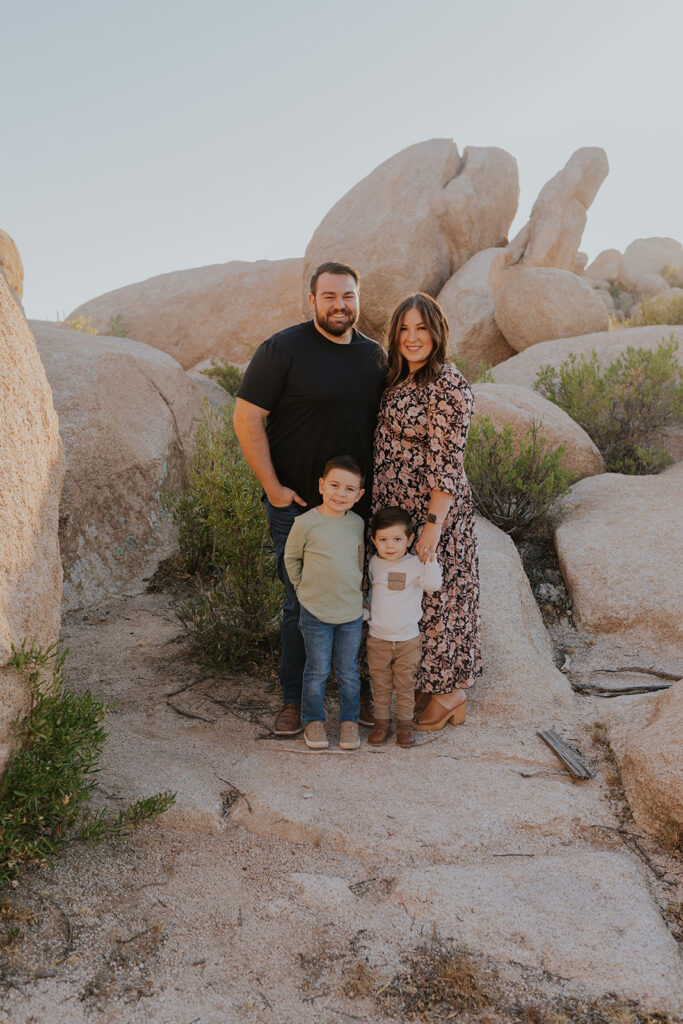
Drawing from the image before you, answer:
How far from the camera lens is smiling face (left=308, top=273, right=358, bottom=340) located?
12.7 ft

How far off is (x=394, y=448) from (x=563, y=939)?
2224mm

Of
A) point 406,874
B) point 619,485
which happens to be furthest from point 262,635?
point 619,485

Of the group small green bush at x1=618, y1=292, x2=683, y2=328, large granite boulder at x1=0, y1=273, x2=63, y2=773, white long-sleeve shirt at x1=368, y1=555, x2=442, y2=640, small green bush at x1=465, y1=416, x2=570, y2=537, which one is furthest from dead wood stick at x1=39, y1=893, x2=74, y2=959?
small green bush at x1=618, y1=292, x2=683, y2=328

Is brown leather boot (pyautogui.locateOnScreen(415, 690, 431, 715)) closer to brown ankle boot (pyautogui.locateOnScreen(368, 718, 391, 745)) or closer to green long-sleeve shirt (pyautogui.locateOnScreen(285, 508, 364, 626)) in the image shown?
brown ankle boot (pyautogui.locateOnScreen(368, 718, 391, 745))

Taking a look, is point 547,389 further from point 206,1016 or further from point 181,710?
point 206,1016

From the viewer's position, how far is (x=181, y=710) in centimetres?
450

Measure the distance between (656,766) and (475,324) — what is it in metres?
9.92

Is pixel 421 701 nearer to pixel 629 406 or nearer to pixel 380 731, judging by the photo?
pixel 380 731

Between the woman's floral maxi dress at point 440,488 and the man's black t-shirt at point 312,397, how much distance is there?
12 cm

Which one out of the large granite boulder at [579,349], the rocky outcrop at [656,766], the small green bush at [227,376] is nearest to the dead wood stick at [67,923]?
the rocky outcrop at [656,766]

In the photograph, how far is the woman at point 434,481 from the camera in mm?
3898

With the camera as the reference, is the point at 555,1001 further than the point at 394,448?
No

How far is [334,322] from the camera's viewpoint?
3.95m

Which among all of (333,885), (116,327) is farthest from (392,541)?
(116,327)
